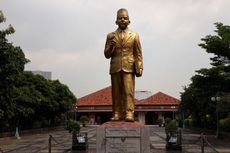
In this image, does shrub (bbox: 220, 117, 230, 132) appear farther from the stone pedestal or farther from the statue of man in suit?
the stone pedestal

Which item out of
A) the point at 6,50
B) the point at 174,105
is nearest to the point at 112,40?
the point at 6,50

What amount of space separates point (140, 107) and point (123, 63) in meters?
58.3

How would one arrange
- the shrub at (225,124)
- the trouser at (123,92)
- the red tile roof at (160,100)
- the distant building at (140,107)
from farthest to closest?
1. the red tile roof at (160,100)
2. the distant building at (140,107)
3. the shrub at (225,124)
4. the trouser at (123,92)

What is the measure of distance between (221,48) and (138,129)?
1950cm

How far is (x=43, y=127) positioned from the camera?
56375mm

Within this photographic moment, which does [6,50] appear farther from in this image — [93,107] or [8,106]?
[93,107]

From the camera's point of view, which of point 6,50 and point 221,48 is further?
point 221,48

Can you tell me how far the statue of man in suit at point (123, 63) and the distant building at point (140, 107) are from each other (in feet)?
187

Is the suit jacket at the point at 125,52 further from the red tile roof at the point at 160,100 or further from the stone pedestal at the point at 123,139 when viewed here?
the red tile roof at the point at 160,100

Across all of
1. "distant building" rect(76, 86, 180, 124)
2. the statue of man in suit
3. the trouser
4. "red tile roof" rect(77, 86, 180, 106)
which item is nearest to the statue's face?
the statue of man in suit

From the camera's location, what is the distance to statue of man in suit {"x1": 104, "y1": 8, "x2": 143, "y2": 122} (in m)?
13.3

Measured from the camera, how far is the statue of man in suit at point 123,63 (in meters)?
13.3

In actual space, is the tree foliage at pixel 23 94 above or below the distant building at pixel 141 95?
below

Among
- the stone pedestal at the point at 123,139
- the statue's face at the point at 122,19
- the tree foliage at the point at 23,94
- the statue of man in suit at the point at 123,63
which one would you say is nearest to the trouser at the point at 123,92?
the statue of man in suit at the point at 123,63
